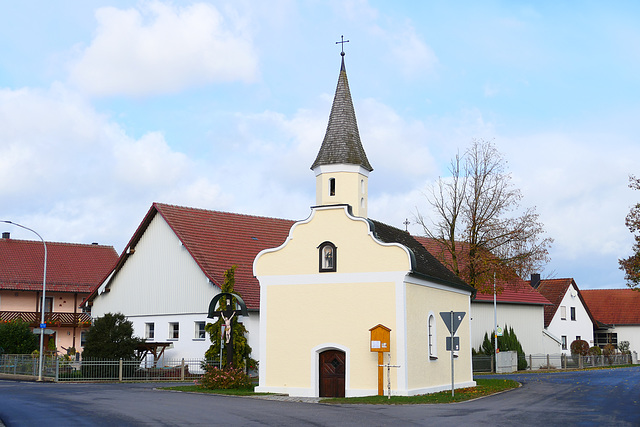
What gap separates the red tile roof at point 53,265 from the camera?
179 feet

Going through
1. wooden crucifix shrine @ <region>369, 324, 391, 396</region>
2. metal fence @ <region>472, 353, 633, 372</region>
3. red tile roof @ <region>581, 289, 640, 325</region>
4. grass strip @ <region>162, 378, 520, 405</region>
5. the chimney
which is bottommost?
metal fence @ <region>472, 353, 633, 372</region>

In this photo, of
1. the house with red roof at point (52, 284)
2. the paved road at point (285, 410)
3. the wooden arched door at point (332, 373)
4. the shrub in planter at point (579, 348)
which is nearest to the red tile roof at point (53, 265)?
the house with red roof at point (52, 284)

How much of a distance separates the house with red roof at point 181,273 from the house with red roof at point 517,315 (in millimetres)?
14304

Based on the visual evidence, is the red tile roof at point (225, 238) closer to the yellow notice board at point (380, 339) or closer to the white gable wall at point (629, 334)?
the yellow notice board at point (380, 339)

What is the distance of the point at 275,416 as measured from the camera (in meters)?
18.1

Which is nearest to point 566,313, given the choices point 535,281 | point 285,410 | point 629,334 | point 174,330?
point 535,281

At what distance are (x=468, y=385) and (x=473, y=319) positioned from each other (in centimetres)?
1907

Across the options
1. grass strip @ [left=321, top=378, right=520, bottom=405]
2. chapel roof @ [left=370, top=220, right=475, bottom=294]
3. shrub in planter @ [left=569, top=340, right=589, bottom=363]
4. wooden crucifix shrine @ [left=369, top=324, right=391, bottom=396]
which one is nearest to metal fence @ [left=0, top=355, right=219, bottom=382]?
chapel roof @ [left=370, top=220, right=475, bottom=294]

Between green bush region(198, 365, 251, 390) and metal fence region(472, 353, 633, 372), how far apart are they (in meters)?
20.3

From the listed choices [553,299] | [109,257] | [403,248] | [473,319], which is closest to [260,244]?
[473,319]

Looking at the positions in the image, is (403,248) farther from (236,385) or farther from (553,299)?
(553,299)

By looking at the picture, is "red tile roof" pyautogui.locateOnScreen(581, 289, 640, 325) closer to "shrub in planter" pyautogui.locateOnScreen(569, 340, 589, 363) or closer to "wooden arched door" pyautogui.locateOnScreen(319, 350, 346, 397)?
"shrub in planter" pyautogui.locateOnScreen(569, 340, 589, 363)

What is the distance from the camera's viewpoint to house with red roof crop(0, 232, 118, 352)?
53000 millimetres

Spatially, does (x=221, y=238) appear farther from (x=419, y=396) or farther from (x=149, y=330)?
(x=419, y=396)
